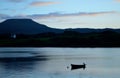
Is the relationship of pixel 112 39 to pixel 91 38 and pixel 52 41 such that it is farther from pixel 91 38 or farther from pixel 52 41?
pixel 52 41

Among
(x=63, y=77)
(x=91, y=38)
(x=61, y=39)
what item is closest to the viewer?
(x=63, y=77)

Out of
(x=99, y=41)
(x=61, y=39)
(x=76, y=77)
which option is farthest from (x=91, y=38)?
(x=76, y=77)

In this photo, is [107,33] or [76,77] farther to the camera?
[107,33]

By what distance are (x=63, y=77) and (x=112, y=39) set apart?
475ft

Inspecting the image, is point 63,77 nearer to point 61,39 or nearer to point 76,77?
point 76,77

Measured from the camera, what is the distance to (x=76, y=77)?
41.3 meters

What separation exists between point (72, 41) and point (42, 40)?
709 inches

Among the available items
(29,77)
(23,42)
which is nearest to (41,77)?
(29,77)

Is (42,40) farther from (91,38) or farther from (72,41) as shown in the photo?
(91,38)

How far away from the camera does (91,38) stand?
17650 centimetres

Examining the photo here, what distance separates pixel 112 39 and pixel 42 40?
4153 cm

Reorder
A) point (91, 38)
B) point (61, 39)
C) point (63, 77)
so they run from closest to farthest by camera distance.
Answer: point (63, 77)
point (91, 38)
point (61, 39)

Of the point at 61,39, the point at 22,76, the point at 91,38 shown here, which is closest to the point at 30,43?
the point at 61,39

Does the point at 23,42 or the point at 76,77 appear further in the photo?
the point at 23,42
